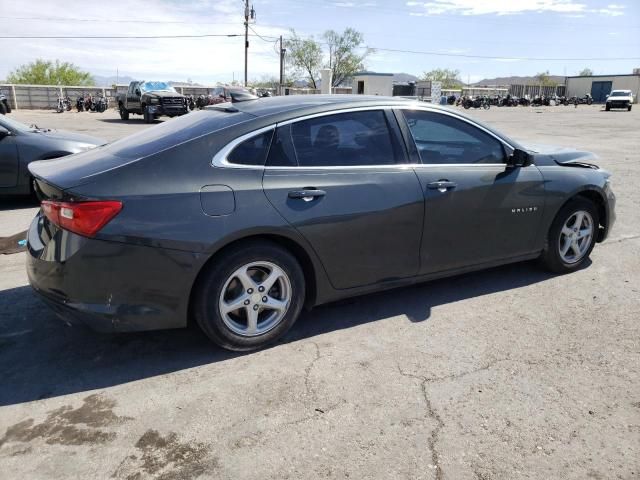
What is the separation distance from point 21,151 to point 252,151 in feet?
17.9

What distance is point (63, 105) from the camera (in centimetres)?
3731

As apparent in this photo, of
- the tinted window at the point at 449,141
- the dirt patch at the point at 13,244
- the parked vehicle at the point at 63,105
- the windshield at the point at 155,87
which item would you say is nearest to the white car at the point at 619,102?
the windshield at the point at 155,87

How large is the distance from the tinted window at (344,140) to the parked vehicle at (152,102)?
80.0 ft

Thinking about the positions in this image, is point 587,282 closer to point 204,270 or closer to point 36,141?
point 204,270

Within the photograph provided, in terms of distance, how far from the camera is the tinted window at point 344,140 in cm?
367

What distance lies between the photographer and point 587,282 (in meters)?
A: 4.89

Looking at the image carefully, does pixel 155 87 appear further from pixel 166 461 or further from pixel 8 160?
pixel 166 461

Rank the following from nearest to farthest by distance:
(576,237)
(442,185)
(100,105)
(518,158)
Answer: (442,185), (518,158), (576,237), (100,105)

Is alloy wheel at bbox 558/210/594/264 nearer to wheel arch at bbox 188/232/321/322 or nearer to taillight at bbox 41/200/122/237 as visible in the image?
wheel arch at bbox 188/232/321/322

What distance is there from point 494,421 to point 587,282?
259 centimetres

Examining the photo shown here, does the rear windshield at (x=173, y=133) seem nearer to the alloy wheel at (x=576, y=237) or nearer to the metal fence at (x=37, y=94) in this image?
the alloy wheel at (x=576, y=237)

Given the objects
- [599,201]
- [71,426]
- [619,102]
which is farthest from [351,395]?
[619,102]

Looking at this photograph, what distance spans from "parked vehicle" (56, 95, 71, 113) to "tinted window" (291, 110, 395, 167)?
3821 cm

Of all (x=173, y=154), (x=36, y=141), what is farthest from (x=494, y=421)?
(x=36, y=141)
